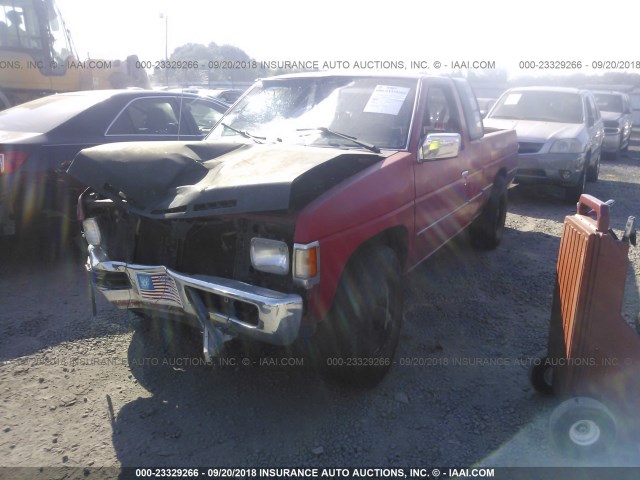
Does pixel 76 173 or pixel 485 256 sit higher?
pixel 76 173

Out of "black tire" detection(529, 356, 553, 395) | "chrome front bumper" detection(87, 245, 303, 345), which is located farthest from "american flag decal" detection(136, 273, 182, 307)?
"black tire" detection(529, 356, 553, 395)

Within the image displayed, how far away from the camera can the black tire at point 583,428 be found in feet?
8.46

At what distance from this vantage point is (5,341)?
3834mm

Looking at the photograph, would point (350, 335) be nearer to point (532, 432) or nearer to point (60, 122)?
point (532, 432)

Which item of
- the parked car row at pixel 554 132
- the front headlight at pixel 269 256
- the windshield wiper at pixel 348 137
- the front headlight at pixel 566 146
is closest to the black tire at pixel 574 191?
the parked car row at pixel 554 132

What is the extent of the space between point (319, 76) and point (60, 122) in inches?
108

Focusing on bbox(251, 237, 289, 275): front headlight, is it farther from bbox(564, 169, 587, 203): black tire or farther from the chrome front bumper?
bbox(564, 169, 587, 203): black tire

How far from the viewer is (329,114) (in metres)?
3.98

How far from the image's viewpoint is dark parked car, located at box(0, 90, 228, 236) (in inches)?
189

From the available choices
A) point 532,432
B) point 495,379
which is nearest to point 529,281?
point 495,379

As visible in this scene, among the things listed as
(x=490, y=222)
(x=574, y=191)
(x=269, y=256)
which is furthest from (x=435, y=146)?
(x=574, y=191)

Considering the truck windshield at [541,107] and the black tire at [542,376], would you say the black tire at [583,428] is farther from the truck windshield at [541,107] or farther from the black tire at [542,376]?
the truck windshield at [541,107]

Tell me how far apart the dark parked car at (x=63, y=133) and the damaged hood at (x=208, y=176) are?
5.11 ft

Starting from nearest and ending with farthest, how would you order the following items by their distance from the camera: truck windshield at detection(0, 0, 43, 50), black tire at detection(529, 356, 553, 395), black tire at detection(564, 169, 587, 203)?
black tire at detection(529, 356, 553, 395) → black tire at detection(564, 169, 587, 203) → truck windshield at detection(0, 0, 43, 50)
